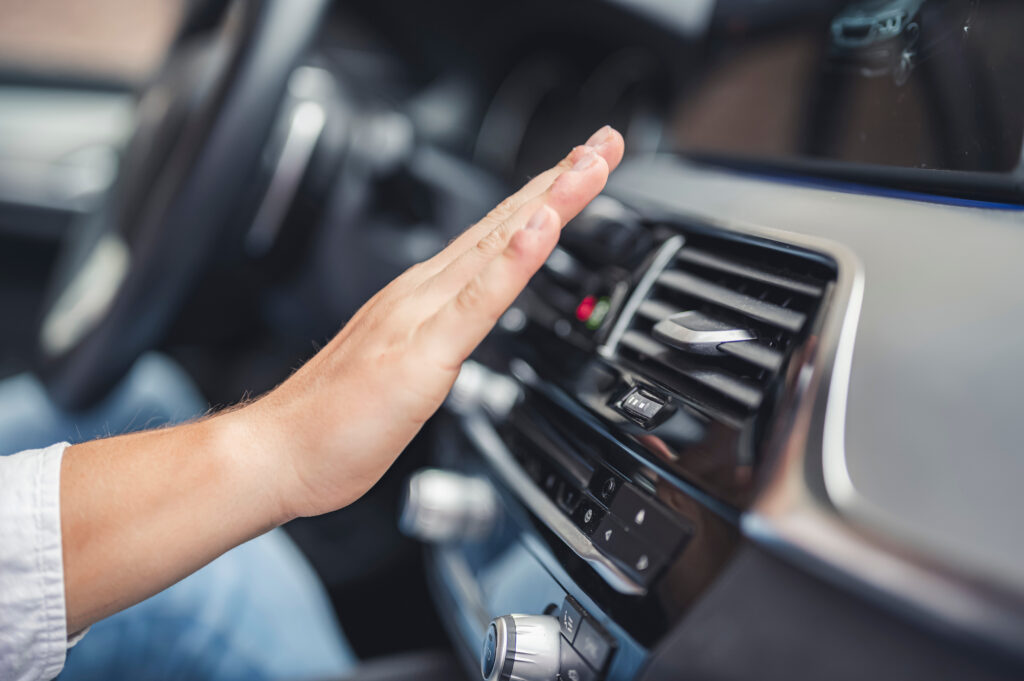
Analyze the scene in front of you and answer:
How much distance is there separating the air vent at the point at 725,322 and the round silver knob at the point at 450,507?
0.23 meters

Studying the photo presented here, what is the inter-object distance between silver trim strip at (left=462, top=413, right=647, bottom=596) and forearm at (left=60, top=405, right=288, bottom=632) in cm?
18

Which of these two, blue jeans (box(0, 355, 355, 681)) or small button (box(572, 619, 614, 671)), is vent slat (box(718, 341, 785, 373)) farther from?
blue jeans (box(0, 355, 355, 681))

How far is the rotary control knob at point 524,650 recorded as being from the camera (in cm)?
47

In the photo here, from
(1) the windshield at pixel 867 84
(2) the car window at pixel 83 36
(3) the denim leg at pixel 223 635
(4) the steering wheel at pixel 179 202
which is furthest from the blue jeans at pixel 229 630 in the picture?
(2) the car window at pixel 83 36

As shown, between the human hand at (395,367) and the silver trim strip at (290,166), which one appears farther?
the silver trim strip at (290,166)

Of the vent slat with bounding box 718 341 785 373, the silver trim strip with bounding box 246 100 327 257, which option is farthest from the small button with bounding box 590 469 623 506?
the silver trim strip with bounding box 246 100 327 257

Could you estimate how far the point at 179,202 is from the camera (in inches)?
30.1

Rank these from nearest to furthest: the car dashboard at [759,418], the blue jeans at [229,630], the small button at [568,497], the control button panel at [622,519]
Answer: the car dashboard at [759,418] → the control button panel at [622,519] → the small button at [568,497] → the blue jeans at [229,630]

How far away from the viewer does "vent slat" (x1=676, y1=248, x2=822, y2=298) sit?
0.44m

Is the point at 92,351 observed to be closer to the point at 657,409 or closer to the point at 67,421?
the point at 67,421

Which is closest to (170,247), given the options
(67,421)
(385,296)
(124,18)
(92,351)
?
(92,351)

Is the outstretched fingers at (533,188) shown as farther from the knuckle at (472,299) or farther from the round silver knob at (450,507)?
A: the round silver knob at (450,507)

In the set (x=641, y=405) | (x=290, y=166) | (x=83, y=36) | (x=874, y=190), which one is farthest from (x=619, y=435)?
(x=83, y=36)

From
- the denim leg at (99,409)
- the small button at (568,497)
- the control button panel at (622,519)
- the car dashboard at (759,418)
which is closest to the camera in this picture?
the car dashboard at (759,418)
